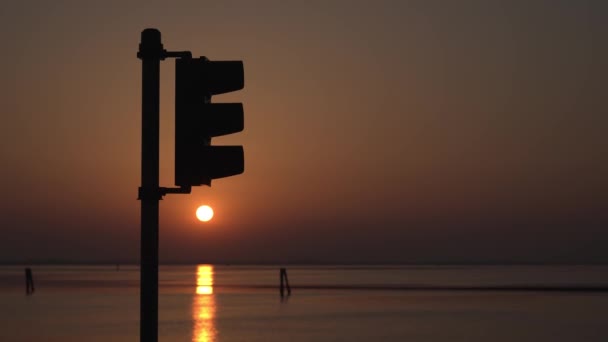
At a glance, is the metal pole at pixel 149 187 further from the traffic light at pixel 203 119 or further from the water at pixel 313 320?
the water at pixel 313 320

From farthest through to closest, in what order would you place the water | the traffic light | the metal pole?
1. the water
2. the traffic light
3. the metal pole

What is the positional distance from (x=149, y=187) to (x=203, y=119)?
60cm

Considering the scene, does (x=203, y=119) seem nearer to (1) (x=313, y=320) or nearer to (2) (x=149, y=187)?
(2) (x=149, y=187)

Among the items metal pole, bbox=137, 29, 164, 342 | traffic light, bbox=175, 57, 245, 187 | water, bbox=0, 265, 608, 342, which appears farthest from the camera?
water, bbox=0, 265, 608, 342

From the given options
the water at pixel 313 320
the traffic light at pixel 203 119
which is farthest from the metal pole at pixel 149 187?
the water at pixel 313 320

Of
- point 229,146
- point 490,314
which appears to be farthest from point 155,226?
point 490,314

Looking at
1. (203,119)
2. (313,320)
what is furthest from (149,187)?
(313,320)

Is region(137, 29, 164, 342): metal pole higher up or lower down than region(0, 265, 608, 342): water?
higher up

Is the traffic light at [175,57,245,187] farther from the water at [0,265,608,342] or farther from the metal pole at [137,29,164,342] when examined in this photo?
the water at [0,265,608,342]

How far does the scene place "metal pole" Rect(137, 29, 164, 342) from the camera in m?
5.73

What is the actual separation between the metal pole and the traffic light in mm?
279

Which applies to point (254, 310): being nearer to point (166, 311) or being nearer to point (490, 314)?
point (166, 311)

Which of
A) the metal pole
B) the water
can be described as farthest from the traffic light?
the water

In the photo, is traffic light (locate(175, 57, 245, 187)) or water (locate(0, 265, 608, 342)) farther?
water (locate(0, 265, 608, 342))
